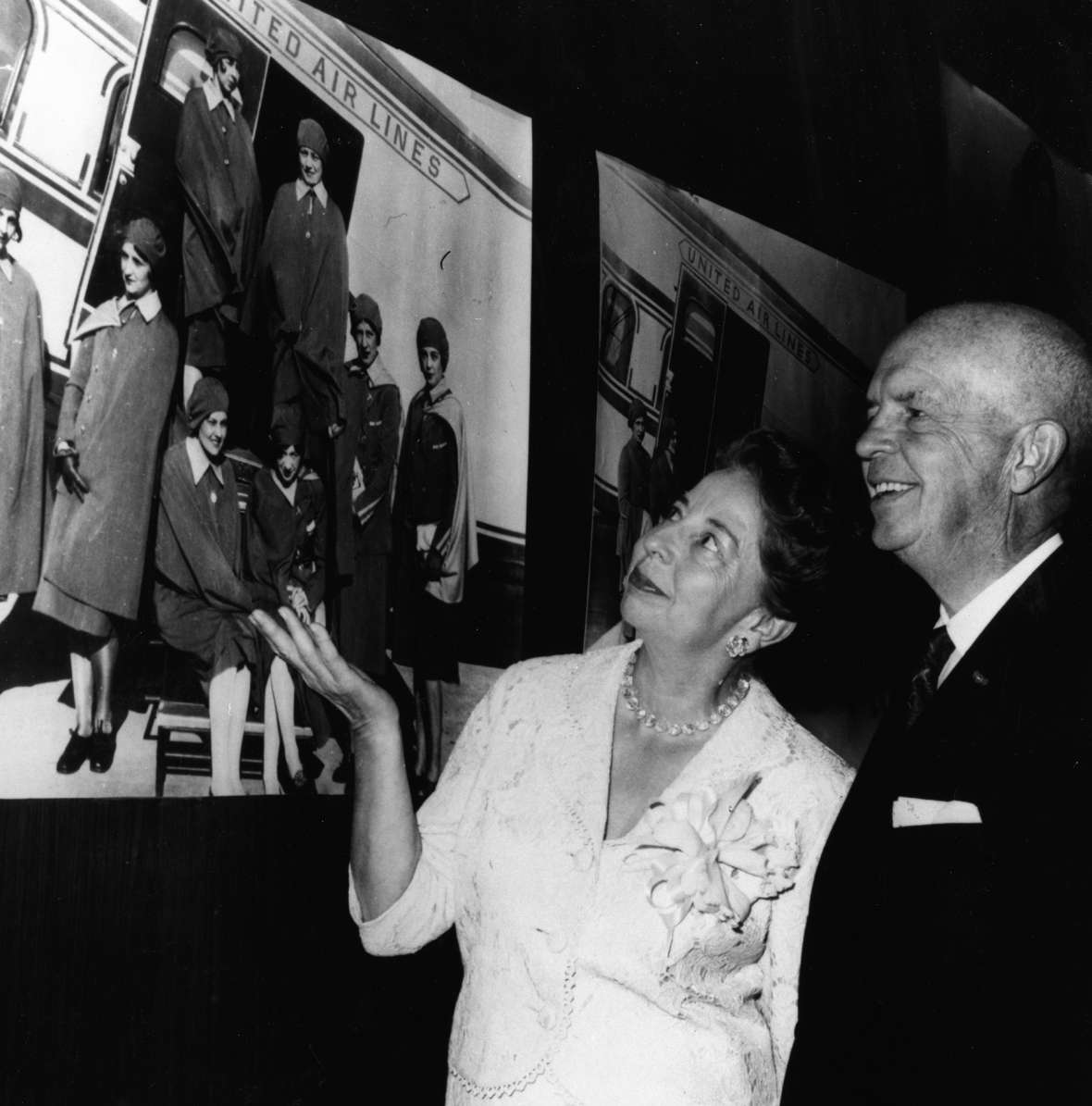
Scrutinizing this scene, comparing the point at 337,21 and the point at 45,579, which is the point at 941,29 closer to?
the point at 337,21

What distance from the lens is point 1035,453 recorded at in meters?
1.69

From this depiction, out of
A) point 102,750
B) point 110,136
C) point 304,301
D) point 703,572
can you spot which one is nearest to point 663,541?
point 703,572

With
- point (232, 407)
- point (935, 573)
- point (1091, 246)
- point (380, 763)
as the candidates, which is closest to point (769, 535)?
point (935, 573)

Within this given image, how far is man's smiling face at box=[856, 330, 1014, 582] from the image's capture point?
168 centimetres

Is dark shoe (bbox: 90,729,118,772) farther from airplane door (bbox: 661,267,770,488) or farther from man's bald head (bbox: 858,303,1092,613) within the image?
airplane door (bbox: 661,267,770,488)

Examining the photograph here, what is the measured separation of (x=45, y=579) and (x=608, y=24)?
1.98 metres

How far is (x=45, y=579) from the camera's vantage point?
1.56 m

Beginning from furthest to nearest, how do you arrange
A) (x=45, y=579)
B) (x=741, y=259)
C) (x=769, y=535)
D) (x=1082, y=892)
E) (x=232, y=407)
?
(x=741, y=259) → (x=769, y=535) → (x=232, y=407) → (x=45, y=579) → (x=1082, y=892)

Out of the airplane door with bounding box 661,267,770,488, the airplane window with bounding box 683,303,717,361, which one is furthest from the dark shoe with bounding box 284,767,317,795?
the airplane window with bounding box 683,303,717,361

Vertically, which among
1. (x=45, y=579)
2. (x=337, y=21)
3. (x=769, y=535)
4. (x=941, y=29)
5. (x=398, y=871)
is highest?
(x=941, y=29)

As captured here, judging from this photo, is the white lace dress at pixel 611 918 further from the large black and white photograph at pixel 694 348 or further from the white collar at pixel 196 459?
the large black and white photograph at pixel 694 348

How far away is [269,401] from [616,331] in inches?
44.9

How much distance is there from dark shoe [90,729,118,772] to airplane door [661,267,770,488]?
1755 millimetres

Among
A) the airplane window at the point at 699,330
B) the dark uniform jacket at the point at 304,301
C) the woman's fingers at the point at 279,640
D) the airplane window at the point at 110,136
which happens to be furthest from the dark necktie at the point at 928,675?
the airplane window at the point at 699,330
